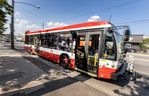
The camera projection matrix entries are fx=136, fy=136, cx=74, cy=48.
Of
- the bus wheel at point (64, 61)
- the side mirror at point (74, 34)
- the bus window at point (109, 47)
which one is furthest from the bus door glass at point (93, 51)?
the bus wheel at point (64, 61)

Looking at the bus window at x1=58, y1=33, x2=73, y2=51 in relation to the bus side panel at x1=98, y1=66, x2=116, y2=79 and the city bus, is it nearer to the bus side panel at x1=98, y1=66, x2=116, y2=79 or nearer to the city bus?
the city bus

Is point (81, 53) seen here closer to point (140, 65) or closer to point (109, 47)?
point (109, 47)

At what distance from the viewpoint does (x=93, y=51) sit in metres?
7.41

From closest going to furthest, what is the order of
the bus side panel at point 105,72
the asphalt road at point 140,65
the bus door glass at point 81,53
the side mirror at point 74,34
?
the bus side panel at point 105,72 → the bus door glass at point 81,53 → the side mirror at point 74,34 → the asphalt road at point 140,65

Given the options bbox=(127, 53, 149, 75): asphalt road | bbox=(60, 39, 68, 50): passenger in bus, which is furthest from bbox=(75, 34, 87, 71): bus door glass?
bbox=(127, 53, 149, 75): asphalt road

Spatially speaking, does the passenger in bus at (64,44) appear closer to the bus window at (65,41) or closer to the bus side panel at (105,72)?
the bus window at (65,41)

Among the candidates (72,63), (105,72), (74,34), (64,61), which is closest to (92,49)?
(105,72)

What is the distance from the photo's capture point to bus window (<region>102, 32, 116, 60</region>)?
6.52m

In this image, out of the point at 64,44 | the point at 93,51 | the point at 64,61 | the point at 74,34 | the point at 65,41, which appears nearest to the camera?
the point at 93,51

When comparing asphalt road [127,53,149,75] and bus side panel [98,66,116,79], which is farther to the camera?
asphalt road [127,53,149,75]

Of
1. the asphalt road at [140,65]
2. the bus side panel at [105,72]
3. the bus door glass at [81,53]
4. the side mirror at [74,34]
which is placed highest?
the side mirror at [74,34]

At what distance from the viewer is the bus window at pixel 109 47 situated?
6516 millimetres

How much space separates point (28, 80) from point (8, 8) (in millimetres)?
5319

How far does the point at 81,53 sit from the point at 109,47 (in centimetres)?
200
